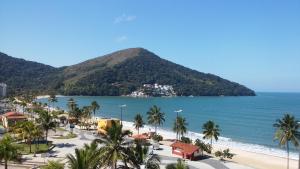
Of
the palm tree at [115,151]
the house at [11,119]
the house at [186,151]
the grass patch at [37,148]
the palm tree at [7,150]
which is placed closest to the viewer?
the palm tree at [115,151]

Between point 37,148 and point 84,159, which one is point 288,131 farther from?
point 37,148

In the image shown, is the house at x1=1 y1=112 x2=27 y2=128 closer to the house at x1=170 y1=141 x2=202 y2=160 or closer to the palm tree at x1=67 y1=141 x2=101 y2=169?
the house at x1=170 y1=141 x2=202 y2=160

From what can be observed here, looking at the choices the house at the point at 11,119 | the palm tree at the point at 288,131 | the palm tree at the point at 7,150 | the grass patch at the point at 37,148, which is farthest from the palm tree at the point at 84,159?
the house at the point at 11,119

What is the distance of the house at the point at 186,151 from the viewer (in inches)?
2329

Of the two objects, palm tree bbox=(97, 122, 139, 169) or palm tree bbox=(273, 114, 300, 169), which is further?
palm tree bbox=(273, 114, 300, 169)

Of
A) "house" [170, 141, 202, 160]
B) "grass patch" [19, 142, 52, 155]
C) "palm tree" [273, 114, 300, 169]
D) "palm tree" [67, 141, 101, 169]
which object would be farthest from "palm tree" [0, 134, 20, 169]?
"palm tree" [273, 114, 300, 169]

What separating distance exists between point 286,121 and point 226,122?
9233cm

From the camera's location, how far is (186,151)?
59.9 m

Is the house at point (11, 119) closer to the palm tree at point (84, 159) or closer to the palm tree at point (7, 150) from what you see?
the palm tree at point (7, 150)

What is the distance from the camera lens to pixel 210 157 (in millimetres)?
61906

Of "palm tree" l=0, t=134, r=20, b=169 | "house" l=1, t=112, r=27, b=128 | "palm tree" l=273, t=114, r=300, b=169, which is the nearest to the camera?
"palm tree" l=0, t=134, r=20, b=169

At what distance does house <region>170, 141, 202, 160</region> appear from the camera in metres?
59.2

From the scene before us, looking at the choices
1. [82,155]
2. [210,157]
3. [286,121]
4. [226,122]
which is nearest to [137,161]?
[82,155]

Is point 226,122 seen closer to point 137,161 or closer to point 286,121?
point 286,121
